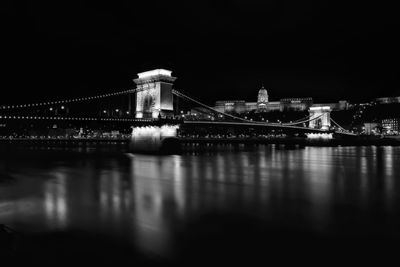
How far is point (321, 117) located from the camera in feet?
229

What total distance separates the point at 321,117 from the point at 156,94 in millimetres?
46691

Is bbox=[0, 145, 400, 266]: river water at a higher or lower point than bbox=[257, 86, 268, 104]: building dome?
lower

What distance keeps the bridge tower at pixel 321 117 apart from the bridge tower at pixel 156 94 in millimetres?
43271

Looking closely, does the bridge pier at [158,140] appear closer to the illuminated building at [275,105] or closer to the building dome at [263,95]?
the illuminated building at [275,105]

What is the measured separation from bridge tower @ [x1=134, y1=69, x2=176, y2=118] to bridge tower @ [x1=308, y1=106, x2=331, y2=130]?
43.3m

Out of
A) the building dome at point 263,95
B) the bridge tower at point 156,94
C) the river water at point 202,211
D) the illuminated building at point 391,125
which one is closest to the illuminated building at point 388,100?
the illuminated building at point 391,125

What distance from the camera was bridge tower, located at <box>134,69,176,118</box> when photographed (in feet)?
104

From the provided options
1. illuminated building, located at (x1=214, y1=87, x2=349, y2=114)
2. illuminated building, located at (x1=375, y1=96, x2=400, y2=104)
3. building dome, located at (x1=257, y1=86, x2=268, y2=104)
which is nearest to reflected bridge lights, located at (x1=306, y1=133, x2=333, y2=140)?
illuminated building, located at (x1=214, y1=87, x2=349, y2=114)

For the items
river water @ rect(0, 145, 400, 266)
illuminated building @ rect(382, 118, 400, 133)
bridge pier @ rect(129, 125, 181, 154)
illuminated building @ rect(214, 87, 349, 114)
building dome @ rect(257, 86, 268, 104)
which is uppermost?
building dome @ rect(257, 86, 268, 104)

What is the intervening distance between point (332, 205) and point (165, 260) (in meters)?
6.29

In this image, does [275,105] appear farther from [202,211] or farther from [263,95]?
[202,211]

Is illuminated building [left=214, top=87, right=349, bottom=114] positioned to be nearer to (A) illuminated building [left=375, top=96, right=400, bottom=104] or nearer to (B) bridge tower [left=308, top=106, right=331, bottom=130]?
(A) illuminated building [left=375, top=96, right=400, bottom=104]

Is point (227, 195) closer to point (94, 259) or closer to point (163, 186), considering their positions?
point (163, 186)

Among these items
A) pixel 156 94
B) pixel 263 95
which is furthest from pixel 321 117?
pixel 263 95
